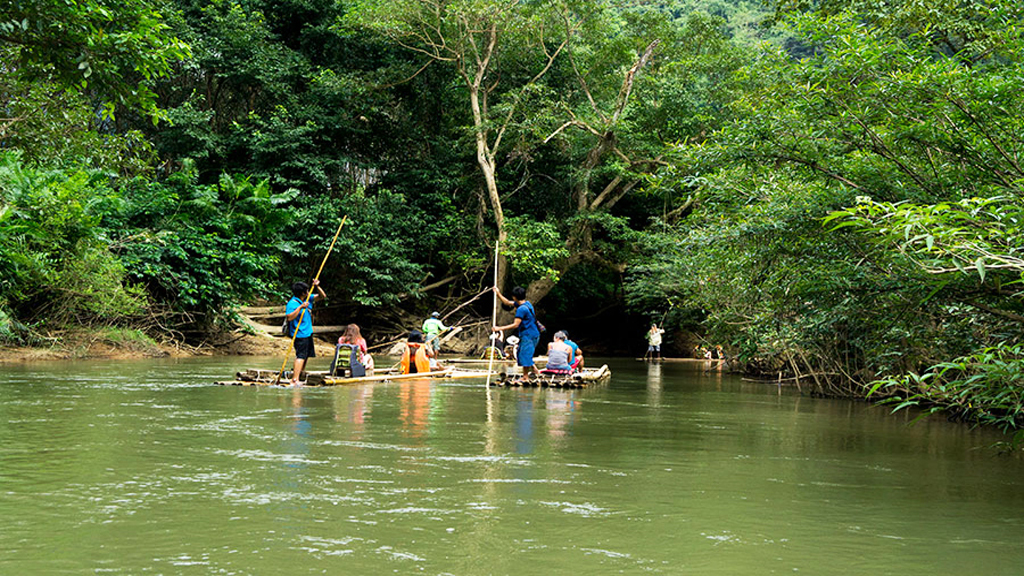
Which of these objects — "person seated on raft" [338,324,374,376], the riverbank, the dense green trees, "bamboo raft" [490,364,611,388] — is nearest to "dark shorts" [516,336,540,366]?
"bamboo raft" [490,364,611,388]

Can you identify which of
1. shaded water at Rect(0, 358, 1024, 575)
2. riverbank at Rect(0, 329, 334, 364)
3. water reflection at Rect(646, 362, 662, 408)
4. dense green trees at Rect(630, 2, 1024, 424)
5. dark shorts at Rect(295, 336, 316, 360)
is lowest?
shaded water at Rect(0, 358, 1024, 575)

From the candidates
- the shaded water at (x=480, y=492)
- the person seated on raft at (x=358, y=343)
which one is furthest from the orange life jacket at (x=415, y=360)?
the shaded water at (x=480, y=492)

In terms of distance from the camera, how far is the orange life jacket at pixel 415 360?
53.0 ft

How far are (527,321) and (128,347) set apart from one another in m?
11.1

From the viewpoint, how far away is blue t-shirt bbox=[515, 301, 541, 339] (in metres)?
14.7

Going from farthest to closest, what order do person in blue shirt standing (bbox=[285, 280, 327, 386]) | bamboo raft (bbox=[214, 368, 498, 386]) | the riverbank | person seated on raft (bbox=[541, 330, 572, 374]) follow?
the riverbank, person seated on raft (bbox=[541, 330, 572, 374]), bamboo raft (bbox=[214, 368, 498, 386]), person in blue shirt standing (bbox=[285, 280, 327, 386])

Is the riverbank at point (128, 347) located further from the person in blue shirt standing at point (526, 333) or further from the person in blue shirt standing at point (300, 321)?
the person in blue shirt standing at point (526, 333)

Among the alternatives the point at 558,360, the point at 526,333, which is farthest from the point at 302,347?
the point at 558,360

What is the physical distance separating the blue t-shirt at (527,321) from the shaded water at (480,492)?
14.2 ft

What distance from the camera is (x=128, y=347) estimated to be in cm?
2081

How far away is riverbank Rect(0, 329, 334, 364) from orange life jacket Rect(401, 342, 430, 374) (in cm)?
775

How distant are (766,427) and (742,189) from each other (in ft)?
8.70

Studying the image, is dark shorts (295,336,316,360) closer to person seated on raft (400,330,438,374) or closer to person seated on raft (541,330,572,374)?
person seated on raft (400,330,438,374)

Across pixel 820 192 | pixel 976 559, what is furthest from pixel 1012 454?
pixel 976 559
